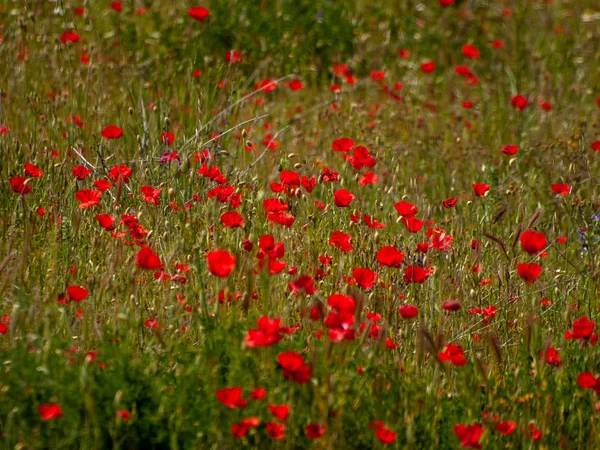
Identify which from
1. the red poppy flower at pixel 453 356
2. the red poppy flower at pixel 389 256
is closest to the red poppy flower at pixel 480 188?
the red poppy flower at pixel 389 256

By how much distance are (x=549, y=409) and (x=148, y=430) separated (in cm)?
93

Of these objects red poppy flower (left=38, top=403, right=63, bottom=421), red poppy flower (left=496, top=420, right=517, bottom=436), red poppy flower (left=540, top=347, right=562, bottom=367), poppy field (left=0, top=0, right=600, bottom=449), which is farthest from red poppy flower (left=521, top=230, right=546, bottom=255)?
red poppy flower (left=38, top=403, right=63, bottom=421)

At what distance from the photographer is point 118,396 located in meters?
1.76

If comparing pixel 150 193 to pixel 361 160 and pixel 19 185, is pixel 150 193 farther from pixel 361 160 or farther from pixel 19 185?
pixel 361 160

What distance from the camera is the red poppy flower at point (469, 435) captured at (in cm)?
186

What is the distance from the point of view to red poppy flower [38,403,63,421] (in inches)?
67.8

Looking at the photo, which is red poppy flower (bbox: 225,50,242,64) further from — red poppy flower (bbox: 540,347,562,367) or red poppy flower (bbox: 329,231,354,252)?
red poppy flower (bbox: 540,347,562,367)

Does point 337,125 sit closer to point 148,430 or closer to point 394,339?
point 394,339

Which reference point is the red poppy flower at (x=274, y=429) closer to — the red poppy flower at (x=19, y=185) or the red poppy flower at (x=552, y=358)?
the red poppy flower at (x=552, y=358)

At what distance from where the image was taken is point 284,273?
2652mm

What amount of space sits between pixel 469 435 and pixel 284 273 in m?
0.94

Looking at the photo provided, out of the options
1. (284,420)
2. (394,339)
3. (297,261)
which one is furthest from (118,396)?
(297,261)

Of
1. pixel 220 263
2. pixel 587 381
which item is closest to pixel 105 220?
pixel 220 263

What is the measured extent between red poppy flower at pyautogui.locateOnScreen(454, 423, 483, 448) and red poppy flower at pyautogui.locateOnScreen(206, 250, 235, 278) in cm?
62
